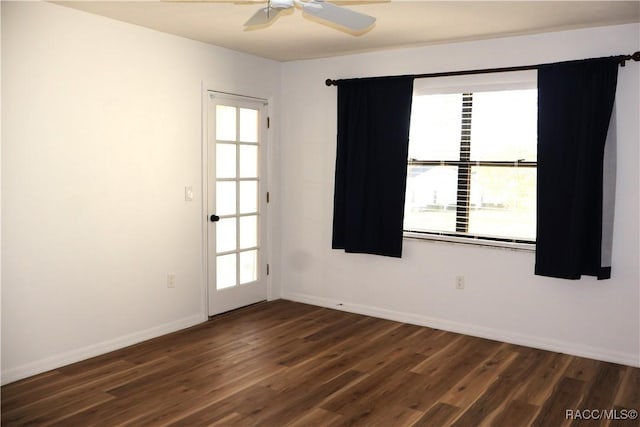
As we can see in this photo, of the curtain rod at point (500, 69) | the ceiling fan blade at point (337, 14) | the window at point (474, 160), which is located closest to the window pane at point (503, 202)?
the window at point (474, 160)

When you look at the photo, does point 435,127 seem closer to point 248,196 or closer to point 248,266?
point 248,196

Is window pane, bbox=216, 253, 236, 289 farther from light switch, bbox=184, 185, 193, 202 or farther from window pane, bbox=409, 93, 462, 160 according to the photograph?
window pane, bbox=409, 93, 462, 160

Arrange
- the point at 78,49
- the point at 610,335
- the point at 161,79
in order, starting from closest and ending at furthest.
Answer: the point at 78,49, the point at 610,335, the point at 161,79

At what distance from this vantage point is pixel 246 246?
546 centimetres

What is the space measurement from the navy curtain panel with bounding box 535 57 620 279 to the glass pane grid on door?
8.58 feet

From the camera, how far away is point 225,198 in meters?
5.17

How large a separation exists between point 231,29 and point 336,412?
2.88 m

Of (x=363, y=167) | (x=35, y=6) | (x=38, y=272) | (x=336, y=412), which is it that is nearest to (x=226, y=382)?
(x=336, y=412)

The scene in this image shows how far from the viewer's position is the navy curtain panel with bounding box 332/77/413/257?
16.1ft

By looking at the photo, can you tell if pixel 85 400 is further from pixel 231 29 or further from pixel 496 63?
pixel 496 63

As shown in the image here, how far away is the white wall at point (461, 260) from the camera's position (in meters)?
4.04

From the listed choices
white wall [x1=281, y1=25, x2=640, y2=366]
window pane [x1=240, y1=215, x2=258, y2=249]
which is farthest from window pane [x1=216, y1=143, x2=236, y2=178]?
white wall [x1=281, y1=25, x2=640, y2=366]

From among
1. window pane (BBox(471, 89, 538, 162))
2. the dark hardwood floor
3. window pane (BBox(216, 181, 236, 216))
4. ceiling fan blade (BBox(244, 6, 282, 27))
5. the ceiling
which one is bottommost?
the dark hardwood floor

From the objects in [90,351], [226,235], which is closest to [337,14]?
[226,235]
